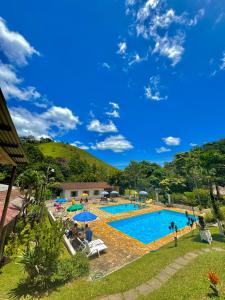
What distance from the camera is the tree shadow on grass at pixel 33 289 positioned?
6.39 meters

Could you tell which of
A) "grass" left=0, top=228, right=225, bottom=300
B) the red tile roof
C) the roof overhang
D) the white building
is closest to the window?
the white building

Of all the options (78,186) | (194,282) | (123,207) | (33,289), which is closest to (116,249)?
(33,289)

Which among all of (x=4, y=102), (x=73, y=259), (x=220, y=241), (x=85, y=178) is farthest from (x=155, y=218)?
(x=85, y=178)

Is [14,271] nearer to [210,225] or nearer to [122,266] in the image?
[122,266]

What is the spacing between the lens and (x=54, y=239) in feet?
23.9

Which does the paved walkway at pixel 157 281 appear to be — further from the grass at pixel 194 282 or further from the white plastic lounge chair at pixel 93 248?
the white plastic lounge chair at pixel 93 248

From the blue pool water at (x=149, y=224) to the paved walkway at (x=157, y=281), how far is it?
266 inches

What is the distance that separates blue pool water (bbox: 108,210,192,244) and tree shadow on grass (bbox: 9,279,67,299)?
9.67 meters

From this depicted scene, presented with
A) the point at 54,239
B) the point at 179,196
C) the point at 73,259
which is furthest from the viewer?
the point at 179,196

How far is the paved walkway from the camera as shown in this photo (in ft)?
20.2

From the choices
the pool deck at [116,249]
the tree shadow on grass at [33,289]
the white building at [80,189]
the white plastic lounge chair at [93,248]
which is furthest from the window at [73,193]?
the tree shadow on grass at [33,289]

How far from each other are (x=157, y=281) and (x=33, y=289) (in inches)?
206

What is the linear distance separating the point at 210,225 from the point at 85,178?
3674 centimetres

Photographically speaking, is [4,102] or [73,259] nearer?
[4,102]
